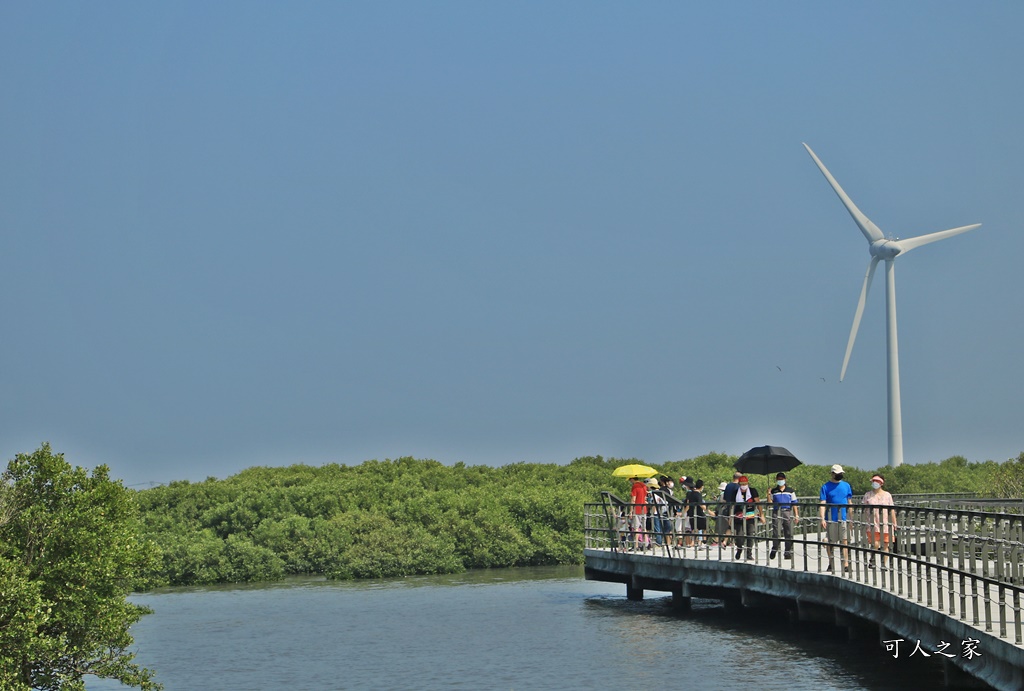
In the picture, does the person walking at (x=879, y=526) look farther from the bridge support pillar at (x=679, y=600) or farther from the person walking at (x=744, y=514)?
the bridge support pillar at (x=679, y=600)

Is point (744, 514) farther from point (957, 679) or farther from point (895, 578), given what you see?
point (957, 679)

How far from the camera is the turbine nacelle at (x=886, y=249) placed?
226 ft

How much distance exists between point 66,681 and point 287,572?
125 ft

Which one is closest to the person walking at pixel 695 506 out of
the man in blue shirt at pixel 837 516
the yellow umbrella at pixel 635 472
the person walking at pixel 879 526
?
the yellow umbrella at pixel 635 472

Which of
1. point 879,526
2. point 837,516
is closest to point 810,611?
point 837,516

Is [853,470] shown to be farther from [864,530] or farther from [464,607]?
[864,530]

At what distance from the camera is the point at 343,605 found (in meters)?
46.1

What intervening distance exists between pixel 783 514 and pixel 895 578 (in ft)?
22.5

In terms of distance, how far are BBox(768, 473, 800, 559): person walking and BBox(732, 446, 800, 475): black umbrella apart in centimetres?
297

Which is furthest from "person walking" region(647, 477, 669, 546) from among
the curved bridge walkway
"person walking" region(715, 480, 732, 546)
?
"person walking" region(715, 480, 732, 546)

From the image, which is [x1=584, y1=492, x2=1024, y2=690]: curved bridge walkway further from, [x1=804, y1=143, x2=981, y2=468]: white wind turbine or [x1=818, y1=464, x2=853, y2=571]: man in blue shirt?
[x1=804, y1=143, x2=981, y2=468]: white wind turbine

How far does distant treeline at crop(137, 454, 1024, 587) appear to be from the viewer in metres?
60.1

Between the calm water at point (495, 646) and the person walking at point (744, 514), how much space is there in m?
2.01

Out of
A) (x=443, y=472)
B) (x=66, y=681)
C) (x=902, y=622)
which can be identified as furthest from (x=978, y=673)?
(x=443, y=472)
